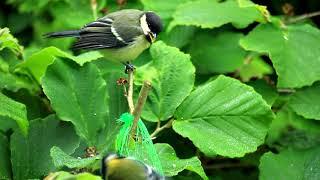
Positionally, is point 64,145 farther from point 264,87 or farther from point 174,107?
point 264,87

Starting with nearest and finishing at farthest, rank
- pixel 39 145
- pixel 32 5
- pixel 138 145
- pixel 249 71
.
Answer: pixel 138 145 → pixel 39 145 → pixel 249 71 → pixel 32 5

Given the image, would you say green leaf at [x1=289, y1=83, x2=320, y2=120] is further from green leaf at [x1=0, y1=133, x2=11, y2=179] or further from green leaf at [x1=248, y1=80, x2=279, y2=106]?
green leaf at [x1=0, y1=133, x2=11, y2=179]

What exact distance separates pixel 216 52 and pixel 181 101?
61 centimetres

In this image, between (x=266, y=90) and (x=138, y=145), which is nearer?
(x=138, y=145)

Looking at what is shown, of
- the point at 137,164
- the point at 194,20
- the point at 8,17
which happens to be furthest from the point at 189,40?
the point at 8,17

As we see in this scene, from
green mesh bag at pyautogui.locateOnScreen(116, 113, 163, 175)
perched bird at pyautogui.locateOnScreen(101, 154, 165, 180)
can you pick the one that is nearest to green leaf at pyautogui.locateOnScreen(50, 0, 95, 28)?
green mesh bag at pyautogui.locateOnScreen(116, 113, 163, 175)

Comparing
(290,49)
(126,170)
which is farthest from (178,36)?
(126,170)

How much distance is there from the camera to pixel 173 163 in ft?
5.28

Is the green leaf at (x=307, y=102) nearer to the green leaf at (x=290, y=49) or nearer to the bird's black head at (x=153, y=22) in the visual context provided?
the green leaf at (x=290, y=49)

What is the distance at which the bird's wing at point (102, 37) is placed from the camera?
2.06 m

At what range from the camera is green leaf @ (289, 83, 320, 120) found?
2.01m

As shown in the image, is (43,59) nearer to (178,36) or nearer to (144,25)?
(144,25)

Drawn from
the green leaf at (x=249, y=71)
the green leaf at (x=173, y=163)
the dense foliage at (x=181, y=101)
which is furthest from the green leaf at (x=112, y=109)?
the green leaf at (x=249, y=71)

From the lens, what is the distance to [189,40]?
7.75 feet
